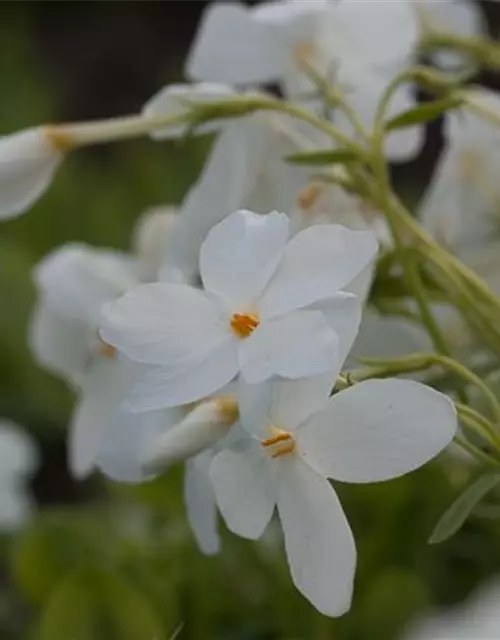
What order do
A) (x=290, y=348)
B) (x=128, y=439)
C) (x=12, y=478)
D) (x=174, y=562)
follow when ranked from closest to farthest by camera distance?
1. (x=290, y=348)
2. (x=128, y=439)
3. (x=174, y=562)
4. (x=12, y=478)

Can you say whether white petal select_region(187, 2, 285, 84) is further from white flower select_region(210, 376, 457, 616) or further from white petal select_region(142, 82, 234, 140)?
white flower select_region(210, 376, 457, 616)

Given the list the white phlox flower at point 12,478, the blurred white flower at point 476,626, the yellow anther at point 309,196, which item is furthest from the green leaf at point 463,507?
the white phlox flower at point 12,478

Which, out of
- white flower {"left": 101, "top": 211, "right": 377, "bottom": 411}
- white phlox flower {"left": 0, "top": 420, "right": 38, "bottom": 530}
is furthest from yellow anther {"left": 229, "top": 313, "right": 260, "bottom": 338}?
white phlox flower {"left": 0, "top": 420, "right": 38, "bottom": 530}

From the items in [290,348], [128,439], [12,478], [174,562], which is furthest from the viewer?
[12,478]

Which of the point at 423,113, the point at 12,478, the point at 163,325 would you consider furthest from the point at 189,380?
the point at 12,478

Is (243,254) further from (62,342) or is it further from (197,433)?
(62,342)

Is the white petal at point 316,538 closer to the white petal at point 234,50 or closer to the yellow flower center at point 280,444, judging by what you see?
the yellow flower center at point 280,444

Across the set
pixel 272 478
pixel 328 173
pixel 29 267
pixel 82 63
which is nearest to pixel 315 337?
pixel 272 478
